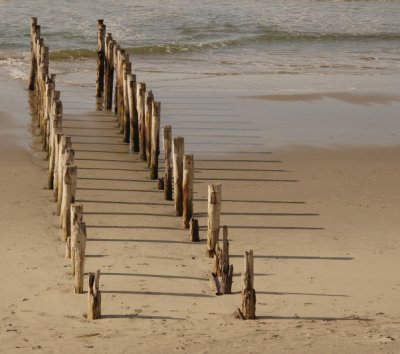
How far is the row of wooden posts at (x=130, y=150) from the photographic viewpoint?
9.61 metres

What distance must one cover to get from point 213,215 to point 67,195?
1521mm

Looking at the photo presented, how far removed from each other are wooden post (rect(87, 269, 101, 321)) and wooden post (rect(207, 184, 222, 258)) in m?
1.98

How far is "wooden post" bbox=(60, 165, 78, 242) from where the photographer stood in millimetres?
10953

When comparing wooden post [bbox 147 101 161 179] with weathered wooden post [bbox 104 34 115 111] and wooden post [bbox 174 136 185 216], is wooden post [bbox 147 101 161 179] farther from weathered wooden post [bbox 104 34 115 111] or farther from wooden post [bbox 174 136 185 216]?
weathered wooden post [bbox 104 34 115 111]

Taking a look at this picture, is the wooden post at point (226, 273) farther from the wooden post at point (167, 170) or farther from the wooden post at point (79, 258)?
the wooden post at point (167, 170)

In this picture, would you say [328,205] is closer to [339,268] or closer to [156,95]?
[339,268]

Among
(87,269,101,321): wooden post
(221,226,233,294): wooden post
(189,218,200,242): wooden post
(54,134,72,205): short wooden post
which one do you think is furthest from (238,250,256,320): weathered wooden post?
(54,134,72,205): short wooden post

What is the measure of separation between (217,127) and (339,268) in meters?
7.06

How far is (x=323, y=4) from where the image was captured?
40.8m

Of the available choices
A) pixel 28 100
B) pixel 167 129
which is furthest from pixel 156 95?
pixel 167 129

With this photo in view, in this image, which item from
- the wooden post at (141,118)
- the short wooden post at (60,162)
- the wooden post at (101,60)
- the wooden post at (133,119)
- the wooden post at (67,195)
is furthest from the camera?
the wooden post at (101,60)

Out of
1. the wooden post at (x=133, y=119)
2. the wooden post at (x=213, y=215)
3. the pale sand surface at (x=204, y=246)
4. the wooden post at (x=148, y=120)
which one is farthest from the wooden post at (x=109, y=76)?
the wooden post at (x=213, y=215)

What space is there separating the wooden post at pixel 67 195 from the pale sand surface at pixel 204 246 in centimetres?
21

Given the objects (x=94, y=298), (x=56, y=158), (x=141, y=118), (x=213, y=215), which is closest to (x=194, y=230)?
(x=213, y=215)
